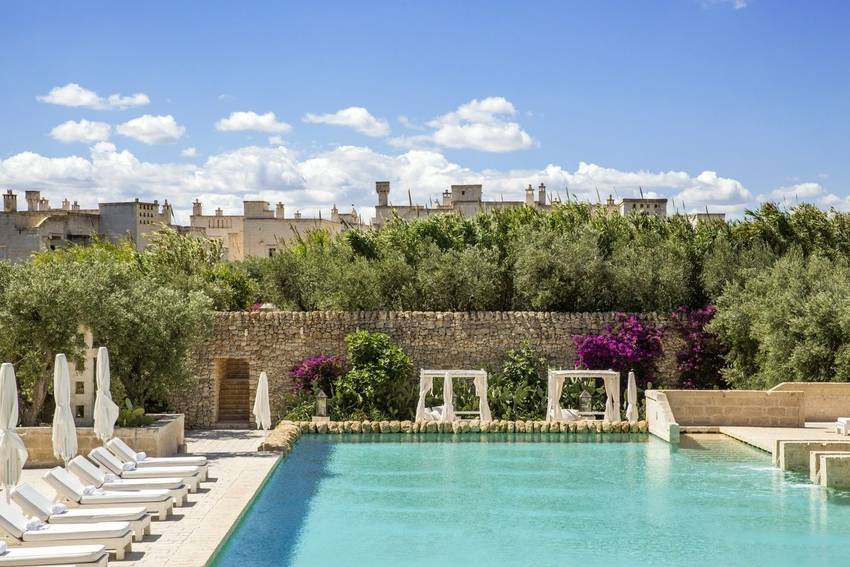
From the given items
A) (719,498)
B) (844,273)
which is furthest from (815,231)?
(719,498)

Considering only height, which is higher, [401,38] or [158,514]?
[401,38]

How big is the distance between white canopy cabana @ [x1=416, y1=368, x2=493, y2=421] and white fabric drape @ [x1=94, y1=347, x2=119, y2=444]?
8824mm

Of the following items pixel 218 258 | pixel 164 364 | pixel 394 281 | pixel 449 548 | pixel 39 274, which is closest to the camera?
pixel 449 548

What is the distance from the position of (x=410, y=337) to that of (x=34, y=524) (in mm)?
16108

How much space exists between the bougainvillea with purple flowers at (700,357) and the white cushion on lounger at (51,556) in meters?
19.7

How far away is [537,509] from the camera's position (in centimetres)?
1559

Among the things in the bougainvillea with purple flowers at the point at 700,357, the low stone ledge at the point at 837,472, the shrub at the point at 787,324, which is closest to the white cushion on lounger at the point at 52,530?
the low stone ledge at the point at 837,472

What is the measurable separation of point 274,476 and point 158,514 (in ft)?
15.4

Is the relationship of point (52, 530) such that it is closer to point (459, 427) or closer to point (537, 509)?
point (537, 509)

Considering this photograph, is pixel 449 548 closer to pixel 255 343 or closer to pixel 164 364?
pixel 164 364

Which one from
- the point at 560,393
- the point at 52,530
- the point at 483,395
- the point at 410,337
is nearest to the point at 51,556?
the point at 52,530

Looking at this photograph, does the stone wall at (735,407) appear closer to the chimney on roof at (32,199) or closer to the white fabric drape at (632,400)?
the white fabric drape at (632,400)

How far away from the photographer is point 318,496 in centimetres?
1631

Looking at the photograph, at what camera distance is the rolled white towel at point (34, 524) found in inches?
439
